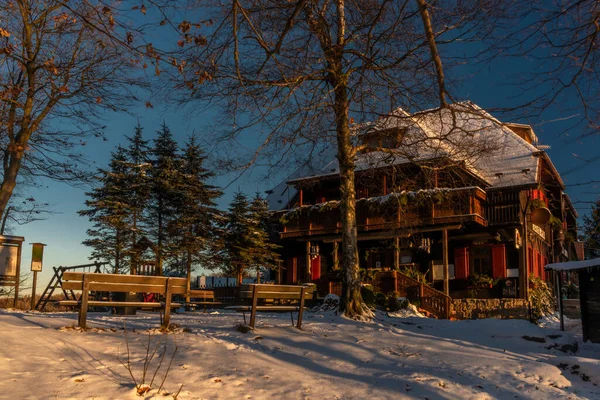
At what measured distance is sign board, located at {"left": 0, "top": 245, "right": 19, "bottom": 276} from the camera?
52.3ft

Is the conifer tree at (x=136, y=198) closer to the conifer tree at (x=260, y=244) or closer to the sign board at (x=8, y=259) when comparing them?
the conifer tree at (x=260, y=244)

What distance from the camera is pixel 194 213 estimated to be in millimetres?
34875

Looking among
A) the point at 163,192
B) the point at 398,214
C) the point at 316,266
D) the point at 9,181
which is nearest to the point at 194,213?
the point at 163,192

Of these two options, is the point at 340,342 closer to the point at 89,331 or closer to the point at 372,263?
the point at 89,331

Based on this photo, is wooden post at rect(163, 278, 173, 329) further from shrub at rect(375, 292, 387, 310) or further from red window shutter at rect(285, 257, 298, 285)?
red window shutter at rect(285, 257, 298, 285)

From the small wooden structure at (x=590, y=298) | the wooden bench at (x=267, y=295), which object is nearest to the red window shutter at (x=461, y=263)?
the small wooden structure at (x=590, y=298)

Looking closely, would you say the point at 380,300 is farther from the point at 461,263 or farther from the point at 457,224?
the point at 461,263

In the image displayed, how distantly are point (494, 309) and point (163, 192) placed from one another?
20397 millimetres

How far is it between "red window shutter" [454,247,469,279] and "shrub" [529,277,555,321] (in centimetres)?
304

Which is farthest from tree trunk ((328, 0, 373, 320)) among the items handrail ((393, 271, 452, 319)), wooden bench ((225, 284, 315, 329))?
handrail ((393, 271, 452, 319))

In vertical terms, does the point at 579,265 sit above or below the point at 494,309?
above

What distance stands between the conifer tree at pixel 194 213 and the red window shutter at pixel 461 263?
595 inches

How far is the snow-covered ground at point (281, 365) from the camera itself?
5465 mm

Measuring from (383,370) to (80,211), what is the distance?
103 feet
